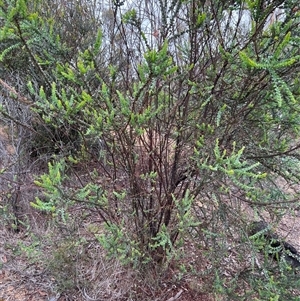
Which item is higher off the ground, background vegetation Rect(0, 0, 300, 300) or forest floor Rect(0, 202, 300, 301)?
background vegetation Rect(0, 0, 300, 300)

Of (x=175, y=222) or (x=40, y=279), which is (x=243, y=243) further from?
(x=40, y=279)

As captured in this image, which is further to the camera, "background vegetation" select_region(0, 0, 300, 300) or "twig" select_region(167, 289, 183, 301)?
"twig" select_region(167, 289, 183, 301)

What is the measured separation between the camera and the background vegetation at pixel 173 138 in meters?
1.68

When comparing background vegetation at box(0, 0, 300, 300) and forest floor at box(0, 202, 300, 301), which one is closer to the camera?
background vegetation at box(0, 0, 300, 300)

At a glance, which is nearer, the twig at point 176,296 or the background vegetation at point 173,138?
the background vegetation at point 173,138

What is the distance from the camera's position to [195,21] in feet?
6.59

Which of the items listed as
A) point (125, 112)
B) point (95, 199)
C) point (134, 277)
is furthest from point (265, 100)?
point (134, 277)

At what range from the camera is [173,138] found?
2.34m

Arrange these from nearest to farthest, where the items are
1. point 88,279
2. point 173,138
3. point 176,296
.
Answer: point 173,138
point 176,296
point 88,279

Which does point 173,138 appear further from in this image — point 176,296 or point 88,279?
point 88,279

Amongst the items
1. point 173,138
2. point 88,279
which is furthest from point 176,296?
point 173,138

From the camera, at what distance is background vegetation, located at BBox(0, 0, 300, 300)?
5.50 feet

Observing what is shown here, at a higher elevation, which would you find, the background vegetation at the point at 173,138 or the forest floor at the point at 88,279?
the background vegetation at the point at 173,138

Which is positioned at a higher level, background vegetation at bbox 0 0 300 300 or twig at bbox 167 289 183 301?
background vegetation at bbox 0 0 300 300
